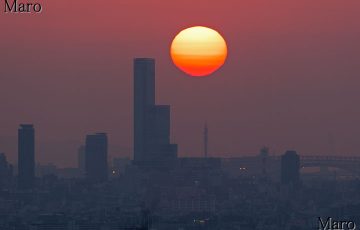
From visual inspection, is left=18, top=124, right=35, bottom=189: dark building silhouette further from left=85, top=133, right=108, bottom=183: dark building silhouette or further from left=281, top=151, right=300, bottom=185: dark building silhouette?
left=281, top=151, right=300, bottom=185: dark building silhouette

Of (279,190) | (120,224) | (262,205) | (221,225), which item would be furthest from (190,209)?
(120,224)

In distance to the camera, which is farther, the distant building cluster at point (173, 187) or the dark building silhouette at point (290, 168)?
the dark building silhouette at point (290, 168)

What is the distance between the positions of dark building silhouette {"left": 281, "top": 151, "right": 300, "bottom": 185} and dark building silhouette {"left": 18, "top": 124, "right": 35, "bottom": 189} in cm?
2281

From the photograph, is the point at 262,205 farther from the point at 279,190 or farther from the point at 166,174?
the point at 166,174

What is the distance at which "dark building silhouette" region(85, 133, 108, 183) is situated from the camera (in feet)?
516

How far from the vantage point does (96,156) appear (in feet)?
524

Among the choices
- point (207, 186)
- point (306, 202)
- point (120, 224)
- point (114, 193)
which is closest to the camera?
point (120, 224)

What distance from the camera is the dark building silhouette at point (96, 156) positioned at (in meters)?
157

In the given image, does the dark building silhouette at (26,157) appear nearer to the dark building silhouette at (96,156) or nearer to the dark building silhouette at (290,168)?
the dark building silhouette at (96,156)

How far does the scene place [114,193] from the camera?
142 metres

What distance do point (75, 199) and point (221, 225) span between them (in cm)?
3908

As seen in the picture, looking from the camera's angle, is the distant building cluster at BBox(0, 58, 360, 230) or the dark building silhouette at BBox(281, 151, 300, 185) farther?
the dark building silhouette at BBox(281, 151, 300, 185)

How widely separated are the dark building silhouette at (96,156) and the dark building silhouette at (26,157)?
5.26m

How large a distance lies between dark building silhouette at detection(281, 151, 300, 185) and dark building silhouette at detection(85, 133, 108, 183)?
16.4m
